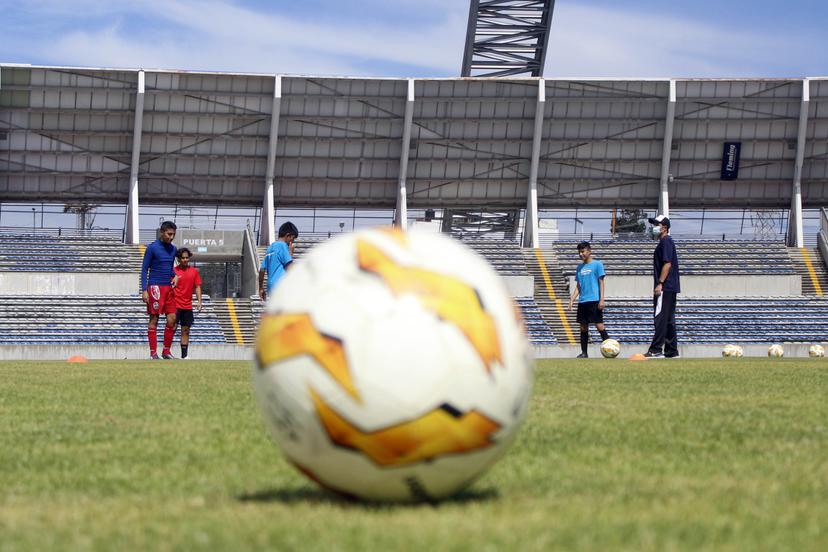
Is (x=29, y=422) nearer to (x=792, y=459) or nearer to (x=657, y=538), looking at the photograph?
(x=792, y=459)

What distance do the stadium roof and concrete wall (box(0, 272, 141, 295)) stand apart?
3889 millimetres

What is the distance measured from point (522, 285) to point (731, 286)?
7.66 m

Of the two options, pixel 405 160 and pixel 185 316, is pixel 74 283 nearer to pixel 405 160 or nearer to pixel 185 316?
pixel 405 160

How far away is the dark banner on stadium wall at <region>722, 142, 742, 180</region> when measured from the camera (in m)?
42.8

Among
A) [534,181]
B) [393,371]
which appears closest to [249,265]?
[534,181]

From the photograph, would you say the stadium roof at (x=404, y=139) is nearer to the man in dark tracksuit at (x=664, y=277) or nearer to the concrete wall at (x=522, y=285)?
the concrete wall at (x=522, y=285)

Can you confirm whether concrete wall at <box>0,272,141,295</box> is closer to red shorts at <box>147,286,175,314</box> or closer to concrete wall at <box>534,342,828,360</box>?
concrete wall at <box>534,342,828,360</box>

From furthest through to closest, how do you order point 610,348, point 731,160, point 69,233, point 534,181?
point 731,160 → point 534,181 → point 69,233 → point 610,348

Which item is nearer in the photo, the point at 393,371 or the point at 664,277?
the point at 393,371

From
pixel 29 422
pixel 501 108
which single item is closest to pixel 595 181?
Result: pixel 501 108

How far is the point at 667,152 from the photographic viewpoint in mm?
42062

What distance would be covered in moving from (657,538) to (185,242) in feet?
128

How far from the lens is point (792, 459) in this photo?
543 centimetres

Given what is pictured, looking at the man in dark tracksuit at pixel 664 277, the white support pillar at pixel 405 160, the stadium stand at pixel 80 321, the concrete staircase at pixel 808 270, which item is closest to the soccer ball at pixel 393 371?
the man in dark tracksuit at pixel 664 277
